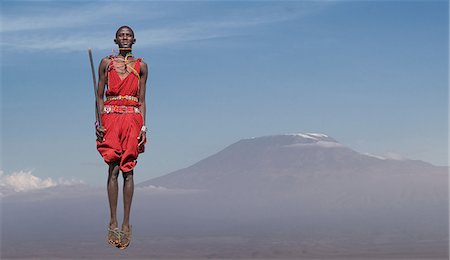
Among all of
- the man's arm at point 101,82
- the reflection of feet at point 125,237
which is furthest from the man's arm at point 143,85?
the reflection of feet at point 125,237

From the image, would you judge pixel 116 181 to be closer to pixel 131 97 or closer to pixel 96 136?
pixel 96 136

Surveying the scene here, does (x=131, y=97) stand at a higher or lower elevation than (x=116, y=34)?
lower

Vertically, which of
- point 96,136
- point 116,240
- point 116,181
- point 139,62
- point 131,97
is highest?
point 139,62

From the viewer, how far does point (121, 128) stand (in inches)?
490

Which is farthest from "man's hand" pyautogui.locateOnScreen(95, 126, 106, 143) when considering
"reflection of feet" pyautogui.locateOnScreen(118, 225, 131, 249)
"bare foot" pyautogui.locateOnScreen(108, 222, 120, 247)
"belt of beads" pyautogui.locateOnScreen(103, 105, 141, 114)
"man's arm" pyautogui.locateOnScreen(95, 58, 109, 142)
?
"reflection of feet" pyautogui.locateOnScreen(118, 225, 131, 249)

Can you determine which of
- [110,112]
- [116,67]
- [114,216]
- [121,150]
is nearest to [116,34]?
[116,67]

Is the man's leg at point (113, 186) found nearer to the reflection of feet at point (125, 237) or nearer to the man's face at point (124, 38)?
the reflection of feet at point (125, 237)

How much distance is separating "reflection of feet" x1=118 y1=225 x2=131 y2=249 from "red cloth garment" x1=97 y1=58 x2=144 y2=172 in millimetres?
1289

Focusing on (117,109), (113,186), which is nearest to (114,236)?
(113,186)

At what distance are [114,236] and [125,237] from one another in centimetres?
24

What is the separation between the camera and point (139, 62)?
41.8 feet

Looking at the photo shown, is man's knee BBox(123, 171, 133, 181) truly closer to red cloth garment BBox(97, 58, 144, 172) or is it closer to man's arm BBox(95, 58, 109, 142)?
red cloth garment BBox(97, 58, 144, 172)

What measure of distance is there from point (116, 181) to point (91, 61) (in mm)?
2697

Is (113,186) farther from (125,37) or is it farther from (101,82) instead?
(125,37)
